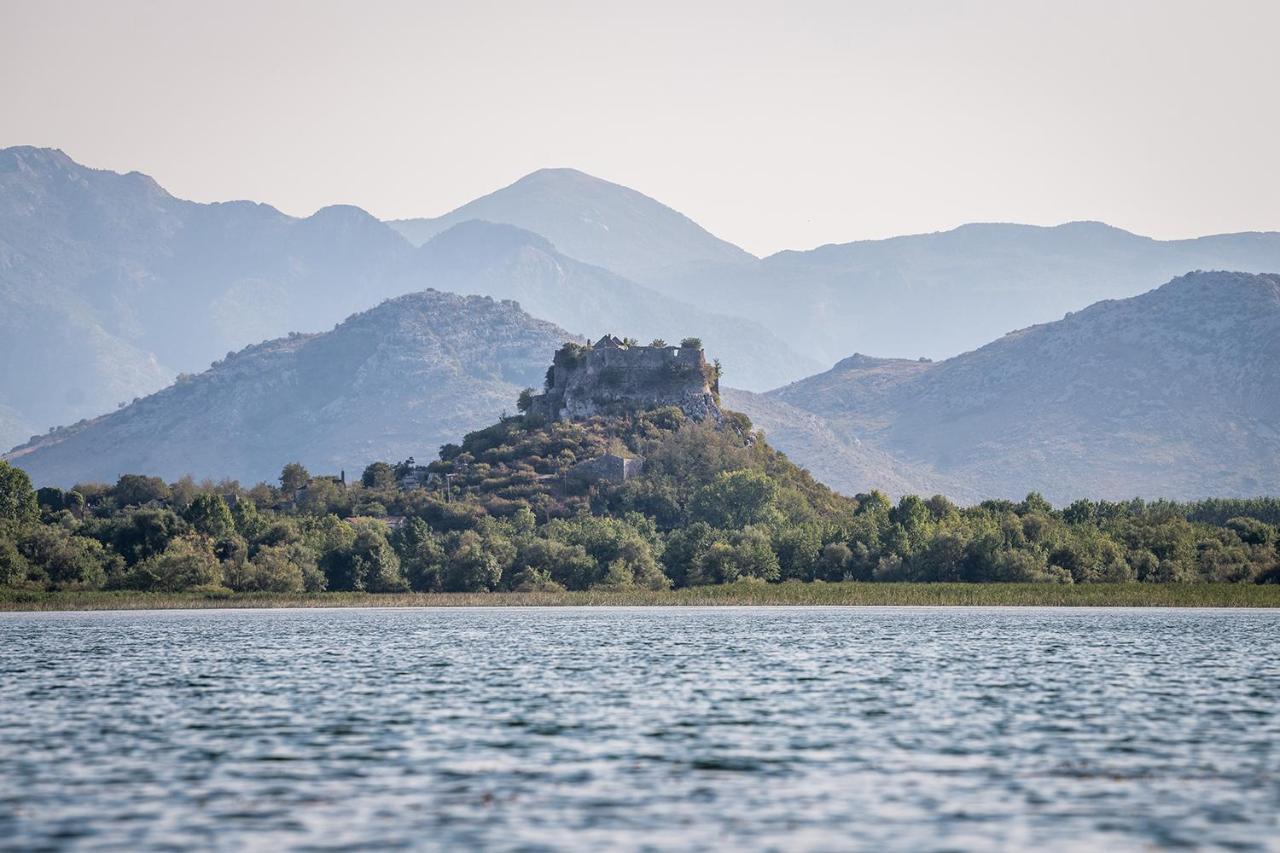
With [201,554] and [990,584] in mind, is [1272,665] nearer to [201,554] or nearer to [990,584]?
[990,584]

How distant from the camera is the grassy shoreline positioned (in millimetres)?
137125

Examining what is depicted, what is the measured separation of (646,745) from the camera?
4975 cm

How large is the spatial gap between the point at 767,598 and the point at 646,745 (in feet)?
314

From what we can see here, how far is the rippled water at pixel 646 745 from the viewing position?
123 ft

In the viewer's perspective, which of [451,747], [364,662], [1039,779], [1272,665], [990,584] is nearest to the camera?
[1039,779]

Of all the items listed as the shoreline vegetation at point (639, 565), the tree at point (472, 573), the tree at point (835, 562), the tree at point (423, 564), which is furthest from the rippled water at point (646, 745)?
the tree at point (835, 562)

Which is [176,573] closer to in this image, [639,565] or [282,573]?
[282,573]

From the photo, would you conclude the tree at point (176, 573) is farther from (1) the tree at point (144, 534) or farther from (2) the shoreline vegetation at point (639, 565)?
(1) the tree at point (144, 534)

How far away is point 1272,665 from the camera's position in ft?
246

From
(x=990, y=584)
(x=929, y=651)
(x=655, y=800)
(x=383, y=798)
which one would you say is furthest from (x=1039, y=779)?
(x=990, y=584)

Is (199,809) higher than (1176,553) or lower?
lower

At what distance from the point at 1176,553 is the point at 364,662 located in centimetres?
→ 10509

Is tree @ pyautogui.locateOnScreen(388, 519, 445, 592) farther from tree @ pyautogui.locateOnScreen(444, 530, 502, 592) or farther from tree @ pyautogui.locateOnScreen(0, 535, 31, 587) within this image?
tree @ pyautogui.locateOnScreen(0, 535, 31, 587)

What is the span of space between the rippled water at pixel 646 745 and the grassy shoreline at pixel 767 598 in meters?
45.6
